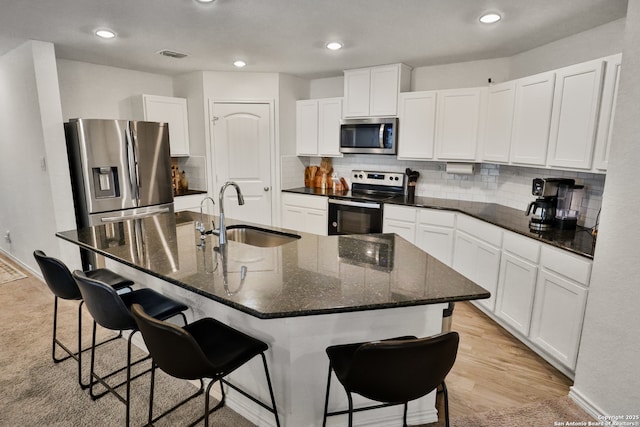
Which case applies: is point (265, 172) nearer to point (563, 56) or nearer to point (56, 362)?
point (56, 362)

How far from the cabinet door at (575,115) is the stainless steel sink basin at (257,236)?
209 centimetres

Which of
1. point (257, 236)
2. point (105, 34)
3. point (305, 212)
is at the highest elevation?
point (105, 34)

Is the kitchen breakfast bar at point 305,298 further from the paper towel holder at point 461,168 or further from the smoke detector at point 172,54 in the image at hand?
the smoke detector at point 172,54

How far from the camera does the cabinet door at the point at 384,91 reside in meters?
4.12

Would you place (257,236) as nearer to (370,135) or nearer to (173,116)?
(370,135)

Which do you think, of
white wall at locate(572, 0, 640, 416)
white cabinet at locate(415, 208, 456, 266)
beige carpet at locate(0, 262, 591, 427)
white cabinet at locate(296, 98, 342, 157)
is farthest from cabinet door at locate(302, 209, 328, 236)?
white wall at locate(572, 0, 640, 416)

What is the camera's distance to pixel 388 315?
175 centimetres

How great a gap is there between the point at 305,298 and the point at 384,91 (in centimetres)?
331

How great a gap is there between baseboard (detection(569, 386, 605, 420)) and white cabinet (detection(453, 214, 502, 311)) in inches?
38.2

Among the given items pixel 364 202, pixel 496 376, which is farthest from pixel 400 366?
pixel 364 202

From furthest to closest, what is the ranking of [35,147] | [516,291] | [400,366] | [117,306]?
[35,147] → [516,291] → [117,306] → [400,366]

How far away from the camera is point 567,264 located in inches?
90.0

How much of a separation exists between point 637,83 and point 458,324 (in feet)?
6.93

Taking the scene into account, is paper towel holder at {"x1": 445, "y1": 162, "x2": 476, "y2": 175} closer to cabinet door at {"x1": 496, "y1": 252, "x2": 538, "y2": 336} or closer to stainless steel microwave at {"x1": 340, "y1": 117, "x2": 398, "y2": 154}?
stainless steel microwave at {"x1": 340, "y1": 117, "x2": 398, "y2": 154}
